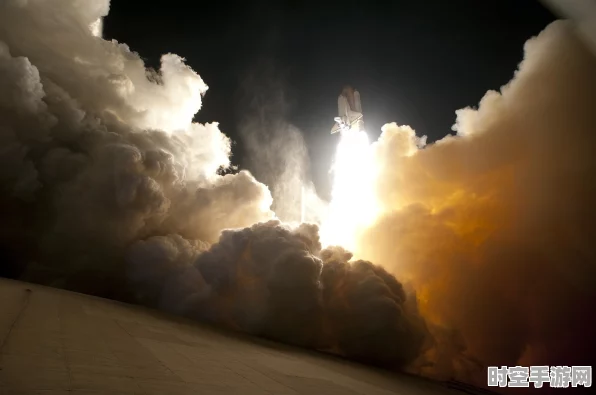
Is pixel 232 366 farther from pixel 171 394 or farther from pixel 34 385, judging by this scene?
pixel 34 385

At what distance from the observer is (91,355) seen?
1151 cm

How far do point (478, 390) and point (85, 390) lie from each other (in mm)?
45308

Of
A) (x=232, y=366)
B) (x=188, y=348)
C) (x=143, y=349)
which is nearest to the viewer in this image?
(x=143, y=349)

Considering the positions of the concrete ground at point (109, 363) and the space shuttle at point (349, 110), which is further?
the space shuttle at point (349, 110)

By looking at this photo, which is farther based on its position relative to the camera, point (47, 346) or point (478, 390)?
point (478, 390)

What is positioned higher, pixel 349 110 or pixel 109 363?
pixel 349 110

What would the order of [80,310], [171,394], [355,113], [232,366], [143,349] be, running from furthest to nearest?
1. [355,113]
2. [80,310]
3. [232,366]
4. [143,349]
5. [171,394]

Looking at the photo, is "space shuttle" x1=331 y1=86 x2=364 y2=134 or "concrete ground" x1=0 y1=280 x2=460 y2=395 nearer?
"concrete ground" x1=0 y1=280 x2=460 y2=395

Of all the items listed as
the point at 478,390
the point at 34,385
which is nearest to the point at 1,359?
the point at 34,385

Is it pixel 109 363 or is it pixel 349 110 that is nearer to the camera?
pixel 109 363

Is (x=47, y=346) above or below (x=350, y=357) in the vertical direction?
above

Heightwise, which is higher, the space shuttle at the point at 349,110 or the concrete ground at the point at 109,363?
the space shuttle at the point at 349,110

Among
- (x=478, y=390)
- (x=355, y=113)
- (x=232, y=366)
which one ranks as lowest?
(x=478, y=390)

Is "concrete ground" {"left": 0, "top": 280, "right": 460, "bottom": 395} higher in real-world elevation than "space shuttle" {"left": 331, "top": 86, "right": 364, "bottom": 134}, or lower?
lower
